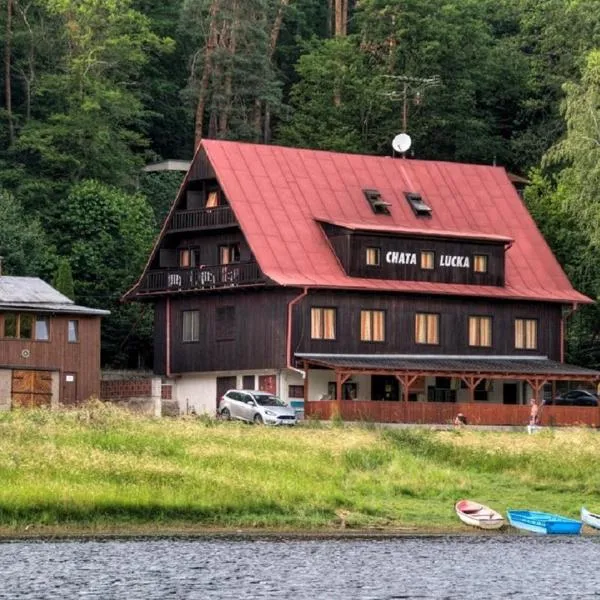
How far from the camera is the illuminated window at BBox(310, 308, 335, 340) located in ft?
304

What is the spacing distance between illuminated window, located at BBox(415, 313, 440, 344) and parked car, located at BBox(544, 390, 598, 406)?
6.30 metres

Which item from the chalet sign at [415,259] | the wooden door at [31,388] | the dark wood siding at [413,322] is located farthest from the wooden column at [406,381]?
the wooden door at [31,388]

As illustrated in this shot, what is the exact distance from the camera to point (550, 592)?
48312 mm

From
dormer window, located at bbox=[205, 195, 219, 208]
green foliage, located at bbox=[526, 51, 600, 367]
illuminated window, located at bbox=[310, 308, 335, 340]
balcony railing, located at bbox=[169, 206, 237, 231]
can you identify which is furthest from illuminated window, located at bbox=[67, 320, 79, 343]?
green foliage, located at bbox=[526, 51, 600, 367]

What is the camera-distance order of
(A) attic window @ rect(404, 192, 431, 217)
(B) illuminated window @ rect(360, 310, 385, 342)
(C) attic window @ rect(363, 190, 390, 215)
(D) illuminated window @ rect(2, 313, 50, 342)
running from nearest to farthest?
1. (D) illuminated window @ rect(2, 313, 50, 342)
2. (B) illuminated window @ rect(360, 310, 385, 342)
3. (C) attic window @ rect(363, 190, 390, 215)
4. (A) attic window @ rect(404, 192, 431, 217)

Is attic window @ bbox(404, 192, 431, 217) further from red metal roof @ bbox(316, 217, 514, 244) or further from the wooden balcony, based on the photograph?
the wooden balcony

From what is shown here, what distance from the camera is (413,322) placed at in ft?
313

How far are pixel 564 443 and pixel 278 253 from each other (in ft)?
72.9

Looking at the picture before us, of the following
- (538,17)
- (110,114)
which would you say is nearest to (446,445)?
(110,114)

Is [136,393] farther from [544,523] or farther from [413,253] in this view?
[544,523]

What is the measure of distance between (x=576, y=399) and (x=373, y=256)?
12.0 meters

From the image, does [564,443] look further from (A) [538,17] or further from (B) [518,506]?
(A) [538,17]

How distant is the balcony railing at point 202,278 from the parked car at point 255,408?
278 inches

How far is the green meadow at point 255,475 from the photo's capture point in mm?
55688
